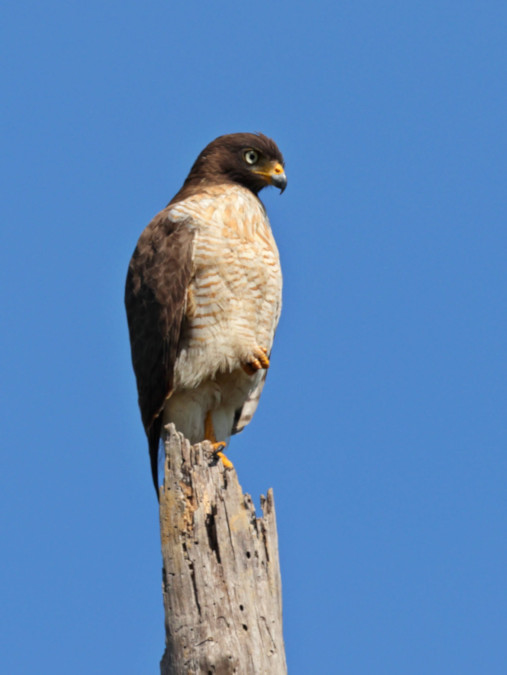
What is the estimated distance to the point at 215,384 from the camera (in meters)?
6.61

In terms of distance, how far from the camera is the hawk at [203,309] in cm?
626

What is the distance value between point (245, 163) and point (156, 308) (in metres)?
1.38

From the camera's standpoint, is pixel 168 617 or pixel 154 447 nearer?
pixel 168 617

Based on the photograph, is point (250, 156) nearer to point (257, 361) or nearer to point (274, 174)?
point (274, 174)

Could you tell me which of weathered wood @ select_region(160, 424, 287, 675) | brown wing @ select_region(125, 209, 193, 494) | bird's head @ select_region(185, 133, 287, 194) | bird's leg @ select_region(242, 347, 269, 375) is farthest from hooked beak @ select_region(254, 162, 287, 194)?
weathered wood @ select_region(160, 424, 287, 675)

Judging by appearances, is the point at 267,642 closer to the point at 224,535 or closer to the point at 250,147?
the point at 224,535

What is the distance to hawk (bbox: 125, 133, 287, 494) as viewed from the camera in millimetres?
6258

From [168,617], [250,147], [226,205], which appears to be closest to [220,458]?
[168,617]

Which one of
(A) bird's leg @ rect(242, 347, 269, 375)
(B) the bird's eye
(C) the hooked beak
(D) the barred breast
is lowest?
(A) bird's leg @ rect(242, 347, 269, 375)

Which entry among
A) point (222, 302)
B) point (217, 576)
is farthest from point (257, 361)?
point (217, 576)

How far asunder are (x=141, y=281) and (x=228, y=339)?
725 millimetres

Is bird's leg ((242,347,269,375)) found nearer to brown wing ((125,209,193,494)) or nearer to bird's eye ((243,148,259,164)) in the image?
brown wing ((125,209,193,494))

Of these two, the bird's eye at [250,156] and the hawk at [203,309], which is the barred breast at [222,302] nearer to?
the hawk at [203,309]

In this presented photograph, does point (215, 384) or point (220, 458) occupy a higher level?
point (215, 384)
